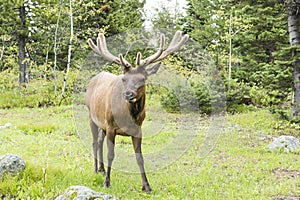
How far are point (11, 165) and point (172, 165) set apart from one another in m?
2.95

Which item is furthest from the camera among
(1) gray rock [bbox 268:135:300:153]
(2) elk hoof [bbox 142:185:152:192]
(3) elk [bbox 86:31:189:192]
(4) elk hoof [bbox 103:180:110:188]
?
(1) gray rock [bbox 268:135:300:153]

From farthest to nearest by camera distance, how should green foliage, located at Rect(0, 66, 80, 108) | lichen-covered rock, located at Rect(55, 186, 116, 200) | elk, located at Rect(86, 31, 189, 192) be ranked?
green foliage, located at Rect(0, 66, 80, 108) < elk, located at Rect(86, 31, 189, 192) < lichen-covered rock, located at Rect(55, 186, 116, 200)

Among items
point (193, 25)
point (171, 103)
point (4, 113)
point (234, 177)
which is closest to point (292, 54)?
point (171, 103)

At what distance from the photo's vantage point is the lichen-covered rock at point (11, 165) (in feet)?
15.6

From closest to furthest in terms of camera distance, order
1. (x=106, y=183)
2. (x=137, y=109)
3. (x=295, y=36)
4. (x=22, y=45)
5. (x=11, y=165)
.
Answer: (x=11, y=165) < (x=137, y=109) < (x=106, y=183) < (x=295, y=36) < (x=22, y=45)

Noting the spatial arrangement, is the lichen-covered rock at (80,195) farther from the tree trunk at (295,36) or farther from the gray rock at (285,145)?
the tree trunk at (295,36)

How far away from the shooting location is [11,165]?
4.79m

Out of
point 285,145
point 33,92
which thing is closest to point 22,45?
point 33,92

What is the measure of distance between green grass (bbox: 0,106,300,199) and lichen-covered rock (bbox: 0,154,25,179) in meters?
0.09

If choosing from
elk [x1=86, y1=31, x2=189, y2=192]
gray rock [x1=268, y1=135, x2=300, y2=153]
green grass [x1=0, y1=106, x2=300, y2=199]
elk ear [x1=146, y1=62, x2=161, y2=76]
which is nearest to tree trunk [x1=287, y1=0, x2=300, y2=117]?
green grass [x1=0, y1=106, x2=300, y2=199]

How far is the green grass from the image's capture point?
15.9 feet

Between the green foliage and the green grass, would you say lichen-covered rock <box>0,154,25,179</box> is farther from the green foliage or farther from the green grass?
the green foliage

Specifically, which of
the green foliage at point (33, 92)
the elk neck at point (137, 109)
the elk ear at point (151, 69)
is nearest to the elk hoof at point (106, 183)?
the elk neck at point (137, 109)

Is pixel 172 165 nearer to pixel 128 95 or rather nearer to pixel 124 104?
pixel 124 104
